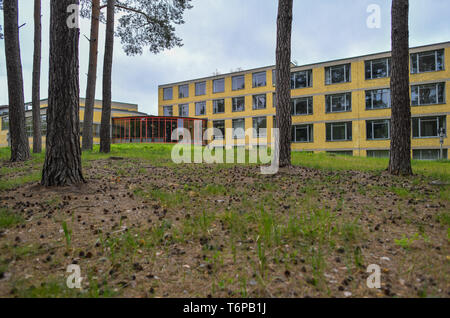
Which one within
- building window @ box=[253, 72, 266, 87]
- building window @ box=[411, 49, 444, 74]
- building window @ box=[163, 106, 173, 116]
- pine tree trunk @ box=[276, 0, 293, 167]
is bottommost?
pine tree trunk @ box=[276, 0, 293, 167]

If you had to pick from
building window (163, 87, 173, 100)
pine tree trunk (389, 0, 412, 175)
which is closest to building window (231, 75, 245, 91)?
building window (163, 87, 173, 100)

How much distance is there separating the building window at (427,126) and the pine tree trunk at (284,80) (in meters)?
25.8

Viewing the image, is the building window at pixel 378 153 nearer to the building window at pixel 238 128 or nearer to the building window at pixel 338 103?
the building window at pixel 338 103

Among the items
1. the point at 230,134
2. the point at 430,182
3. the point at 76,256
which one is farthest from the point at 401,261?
the point at 230,134

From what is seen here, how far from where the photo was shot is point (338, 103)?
105 feet

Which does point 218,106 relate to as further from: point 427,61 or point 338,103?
point 427,61

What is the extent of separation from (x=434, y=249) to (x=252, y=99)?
36186 mm

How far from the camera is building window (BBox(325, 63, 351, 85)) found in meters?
31.3

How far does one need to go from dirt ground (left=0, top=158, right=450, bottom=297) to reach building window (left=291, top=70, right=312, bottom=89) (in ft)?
96.5

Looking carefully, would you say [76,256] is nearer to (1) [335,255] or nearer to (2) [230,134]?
(1) [335,255]

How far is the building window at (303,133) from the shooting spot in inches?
1329

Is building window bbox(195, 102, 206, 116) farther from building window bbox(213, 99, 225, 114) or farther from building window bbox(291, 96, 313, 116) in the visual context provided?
building window bbox(291, 96, 313, 116)

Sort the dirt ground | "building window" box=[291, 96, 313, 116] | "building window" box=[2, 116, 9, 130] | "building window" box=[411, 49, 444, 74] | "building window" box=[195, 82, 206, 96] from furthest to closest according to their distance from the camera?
"building window" box=[2, 116, 9, 130], "building window" box=[195, 82, 206, 96], "building window" box=[291, 96, 313, 116], "building window" box=[411, 49, 444, 74], the dirt ground

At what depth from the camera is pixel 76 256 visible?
346cm
